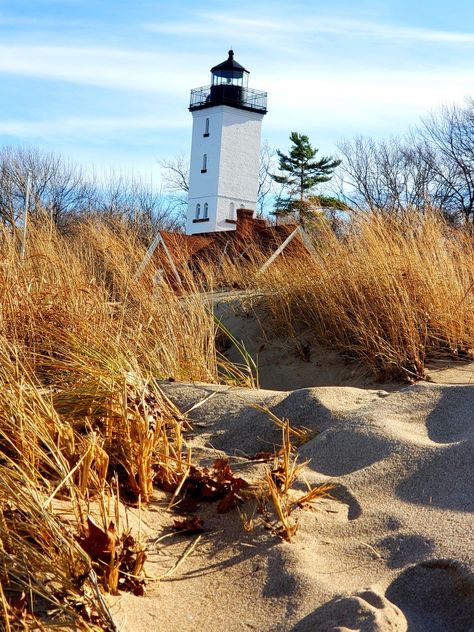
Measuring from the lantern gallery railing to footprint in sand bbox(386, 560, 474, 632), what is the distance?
127ft

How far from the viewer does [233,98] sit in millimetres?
39781

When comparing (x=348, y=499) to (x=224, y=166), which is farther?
(x=224, y=166)

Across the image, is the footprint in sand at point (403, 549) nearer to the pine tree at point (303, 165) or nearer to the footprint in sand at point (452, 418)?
the footprint in sand at point (452, 418)

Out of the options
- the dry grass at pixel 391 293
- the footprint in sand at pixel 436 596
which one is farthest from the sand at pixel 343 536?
the dry grass at pixel 391 293

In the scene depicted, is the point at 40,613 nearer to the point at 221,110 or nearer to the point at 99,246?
the point at 99,246

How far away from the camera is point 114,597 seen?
185 centimetres

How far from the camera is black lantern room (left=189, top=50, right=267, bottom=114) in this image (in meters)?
39.8

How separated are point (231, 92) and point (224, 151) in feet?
11.3

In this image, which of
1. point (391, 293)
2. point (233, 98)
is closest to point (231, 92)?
point (233, 98)

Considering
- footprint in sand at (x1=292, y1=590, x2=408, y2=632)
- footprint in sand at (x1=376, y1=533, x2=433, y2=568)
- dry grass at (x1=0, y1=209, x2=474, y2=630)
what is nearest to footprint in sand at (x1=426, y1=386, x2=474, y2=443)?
dry grass at (x1=0, y1=209, x2=474, y2=630)

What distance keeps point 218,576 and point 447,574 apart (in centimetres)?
57

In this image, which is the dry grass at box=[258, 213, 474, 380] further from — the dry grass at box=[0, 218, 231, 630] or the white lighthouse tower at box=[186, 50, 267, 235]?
the white lighthouse tower at box=[186, 50, 267, 235]

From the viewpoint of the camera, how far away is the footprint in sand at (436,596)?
1.78 metres

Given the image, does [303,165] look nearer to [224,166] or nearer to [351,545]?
[224,166]
